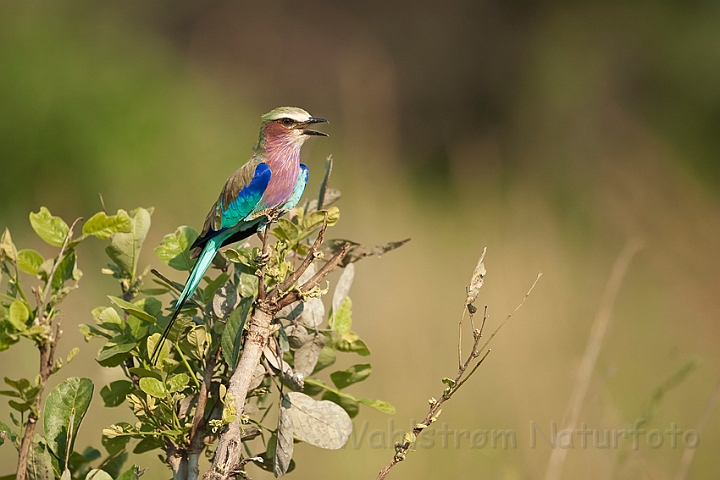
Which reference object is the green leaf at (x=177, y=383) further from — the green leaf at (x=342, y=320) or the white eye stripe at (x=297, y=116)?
the white eye stripe at (x=297, y=116)

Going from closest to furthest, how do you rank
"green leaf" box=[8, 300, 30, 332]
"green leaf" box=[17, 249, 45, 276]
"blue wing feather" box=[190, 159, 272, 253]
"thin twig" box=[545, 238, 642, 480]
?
"green leaf" box=[8, 300, 30, 332] < "green leaf" box=[17, 249, 45, 276] < "blue wing feather" box=[190, 159, 272, 253] < "thin twig" box=[545, 238, 642, 480]

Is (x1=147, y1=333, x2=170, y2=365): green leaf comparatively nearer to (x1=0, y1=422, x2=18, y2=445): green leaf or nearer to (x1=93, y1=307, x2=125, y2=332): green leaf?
(x1=93, y1=307, x2=125, y2=332): green leaf

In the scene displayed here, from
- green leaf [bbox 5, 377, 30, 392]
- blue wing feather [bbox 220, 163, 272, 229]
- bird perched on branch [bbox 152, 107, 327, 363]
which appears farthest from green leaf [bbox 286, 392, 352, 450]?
blue wing feather [bbox 220, 163, 272, 229]

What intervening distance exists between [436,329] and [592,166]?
9.96 feet

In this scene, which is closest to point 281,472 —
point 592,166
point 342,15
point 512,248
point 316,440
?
point 316,440

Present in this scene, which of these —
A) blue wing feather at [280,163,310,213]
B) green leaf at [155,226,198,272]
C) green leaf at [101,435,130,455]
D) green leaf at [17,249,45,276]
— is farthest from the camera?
blue wing feather at [280,163,310,213]

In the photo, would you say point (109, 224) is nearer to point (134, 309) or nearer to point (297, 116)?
point (134, 309)

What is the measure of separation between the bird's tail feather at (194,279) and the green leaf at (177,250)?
0.8 inches

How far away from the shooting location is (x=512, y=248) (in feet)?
16.5

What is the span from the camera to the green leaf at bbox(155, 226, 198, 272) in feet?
4.66

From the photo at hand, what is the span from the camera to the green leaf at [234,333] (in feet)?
3.82

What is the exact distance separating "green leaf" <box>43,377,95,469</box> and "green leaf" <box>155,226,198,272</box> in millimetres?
289

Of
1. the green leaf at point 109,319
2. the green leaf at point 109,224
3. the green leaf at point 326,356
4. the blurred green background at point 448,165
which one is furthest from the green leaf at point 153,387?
the blurred green background at point 448,165

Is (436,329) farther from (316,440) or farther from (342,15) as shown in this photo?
(342,15)
